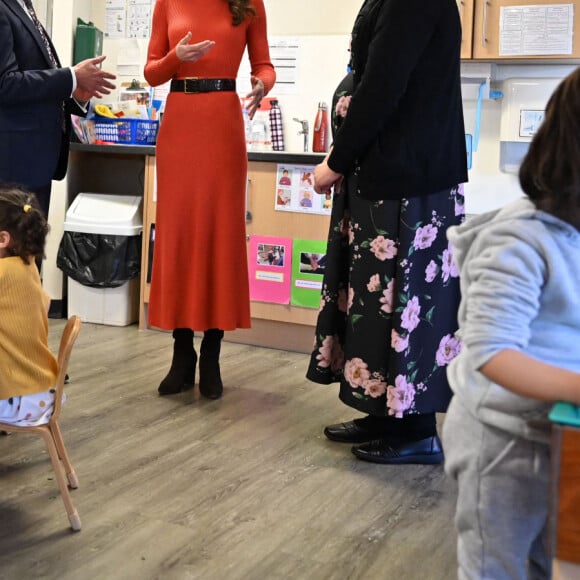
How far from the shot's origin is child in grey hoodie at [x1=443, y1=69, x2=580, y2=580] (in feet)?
3.05

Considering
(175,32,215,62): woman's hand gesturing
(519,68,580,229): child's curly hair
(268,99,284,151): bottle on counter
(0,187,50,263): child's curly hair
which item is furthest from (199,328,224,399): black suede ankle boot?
(519,68,580,229): child's curly hair

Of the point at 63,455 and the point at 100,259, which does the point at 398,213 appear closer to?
the point at 63,455

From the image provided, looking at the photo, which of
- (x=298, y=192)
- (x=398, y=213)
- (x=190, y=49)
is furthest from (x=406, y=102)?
(x=298, y=192)

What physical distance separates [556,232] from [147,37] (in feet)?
13.1

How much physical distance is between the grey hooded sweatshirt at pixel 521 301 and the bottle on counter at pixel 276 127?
130 inches

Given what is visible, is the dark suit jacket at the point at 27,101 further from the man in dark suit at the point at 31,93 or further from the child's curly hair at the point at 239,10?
the child's curly hair at the point at 239,10

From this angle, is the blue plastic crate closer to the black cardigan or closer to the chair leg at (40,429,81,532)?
the black cardigan

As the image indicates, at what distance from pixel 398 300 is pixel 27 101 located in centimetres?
134

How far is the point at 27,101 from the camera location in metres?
2.64

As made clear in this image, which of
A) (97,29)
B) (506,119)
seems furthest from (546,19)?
(97,29)

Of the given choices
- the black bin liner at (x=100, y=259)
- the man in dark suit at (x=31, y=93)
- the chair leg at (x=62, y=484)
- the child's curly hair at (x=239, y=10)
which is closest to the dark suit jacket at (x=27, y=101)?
the man in dark suit at (x=31, y=93)

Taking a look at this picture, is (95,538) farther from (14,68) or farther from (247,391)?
(14,68)

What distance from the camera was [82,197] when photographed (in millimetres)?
4293

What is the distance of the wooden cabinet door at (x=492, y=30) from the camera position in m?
3.73
